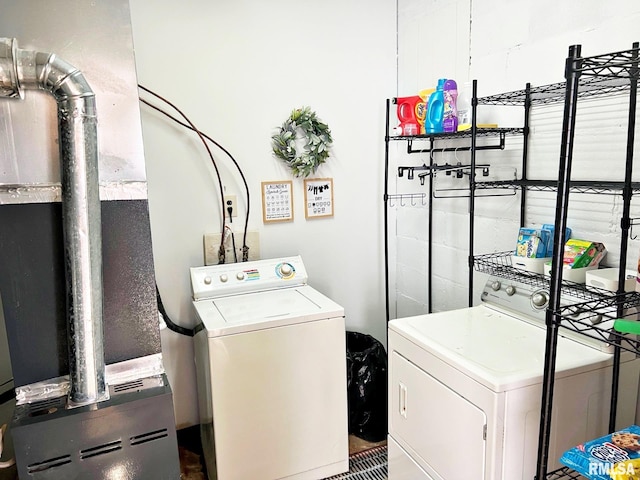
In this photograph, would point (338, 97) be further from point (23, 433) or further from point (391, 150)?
point (23, 433)

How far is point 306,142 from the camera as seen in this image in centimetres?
261

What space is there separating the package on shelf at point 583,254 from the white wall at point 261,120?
1.38 meters

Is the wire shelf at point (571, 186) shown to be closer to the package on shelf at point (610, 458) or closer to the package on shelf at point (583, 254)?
the package on shelf at point (583, 254)

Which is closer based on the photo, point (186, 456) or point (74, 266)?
point (74, 266)

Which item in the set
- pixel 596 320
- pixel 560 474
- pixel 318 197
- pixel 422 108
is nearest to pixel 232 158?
pixel 318 197

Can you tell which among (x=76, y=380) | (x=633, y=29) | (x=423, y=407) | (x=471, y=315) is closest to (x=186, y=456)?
(x=76, y=380)

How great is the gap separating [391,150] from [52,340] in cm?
205

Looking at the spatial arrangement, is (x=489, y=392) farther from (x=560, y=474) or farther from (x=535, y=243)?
(x=535, y=243)

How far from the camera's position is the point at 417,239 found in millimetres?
2746

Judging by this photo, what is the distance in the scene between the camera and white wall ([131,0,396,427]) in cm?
235

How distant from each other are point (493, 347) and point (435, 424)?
0.32 metres

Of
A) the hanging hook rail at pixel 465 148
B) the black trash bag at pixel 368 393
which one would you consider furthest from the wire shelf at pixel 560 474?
the hanging hook rail at pixel 465 148
